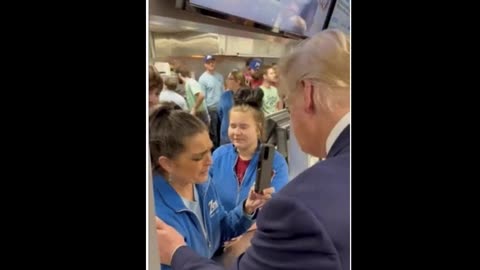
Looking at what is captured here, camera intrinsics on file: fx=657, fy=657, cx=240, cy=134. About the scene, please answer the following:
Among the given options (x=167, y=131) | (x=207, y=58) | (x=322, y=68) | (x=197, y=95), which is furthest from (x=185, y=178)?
(x=322, y=68)

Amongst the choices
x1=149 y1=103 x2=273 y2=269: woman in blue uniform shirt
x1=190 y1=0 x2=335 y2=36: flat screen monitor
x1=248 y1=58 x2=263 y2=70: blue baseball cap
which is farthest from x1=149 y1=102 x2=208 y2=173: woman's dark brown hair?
x1=190 y1=0 x2=335 y2=36: flat screen monitor

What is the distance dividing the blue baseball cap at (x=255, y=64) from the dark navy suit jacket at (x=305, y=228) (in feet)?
1.25

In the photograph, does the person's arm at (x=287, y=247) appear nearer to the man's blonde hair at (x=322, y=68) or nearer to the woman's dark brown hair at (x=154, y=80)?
the man's blonde hair at (x=322, y=68)

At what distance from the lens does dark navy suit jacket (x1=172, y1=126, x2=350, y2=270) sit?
2.07m

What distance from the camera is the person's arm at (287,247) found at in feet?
6.77

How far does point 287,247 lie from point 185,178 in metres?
0.39

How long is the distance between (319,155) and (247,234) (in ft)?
1.17

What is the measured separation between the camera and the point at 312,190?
2139mm

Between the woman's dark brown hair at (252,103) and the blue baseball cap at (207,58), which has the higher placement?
the blue baseball cap at (207,58)

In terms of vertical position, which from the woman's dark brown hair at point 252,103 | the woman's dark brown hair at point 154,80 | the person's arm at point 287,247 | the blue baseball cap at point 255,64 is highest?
the blue baseball cap at point 255,64

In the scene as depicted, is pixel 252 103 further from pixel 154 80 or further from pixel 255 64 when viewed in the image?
pixel 154 80

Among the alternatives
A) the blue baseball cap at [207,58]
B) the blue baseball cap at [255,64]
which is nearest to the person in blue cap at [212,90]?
the blue baseball cap at [207,58]

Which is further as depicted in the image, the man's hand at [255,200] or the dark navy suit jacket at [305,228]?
the man's hand at [255,200]
